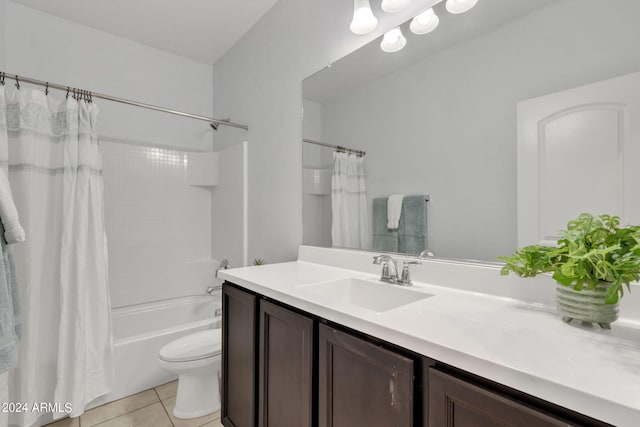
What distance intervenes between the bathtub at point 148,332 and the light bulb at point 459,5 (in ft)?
7.55

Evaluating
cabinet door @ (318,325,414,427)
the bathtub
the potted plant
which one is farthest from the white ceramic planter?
the bathtub

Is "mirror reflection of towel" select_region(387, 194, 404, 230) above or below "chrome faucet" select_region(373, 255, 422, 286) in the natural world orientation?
above

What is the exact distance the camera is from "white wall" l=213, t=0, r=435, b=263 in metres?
1.69

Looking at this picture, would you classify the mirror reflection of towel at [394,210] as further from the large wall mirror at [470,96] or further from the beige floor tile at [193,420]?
the beige floor tile at [193,420]

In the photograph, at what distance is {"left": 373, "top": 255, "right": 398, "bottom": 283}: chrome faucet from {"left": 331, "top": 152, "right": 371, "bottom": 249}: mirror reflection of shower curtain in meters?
0.22

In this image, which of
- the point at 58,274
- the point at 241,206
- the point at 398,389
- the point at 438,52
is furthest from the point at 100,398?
the point at 438,52

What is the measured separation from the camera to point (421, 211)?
4.16ft

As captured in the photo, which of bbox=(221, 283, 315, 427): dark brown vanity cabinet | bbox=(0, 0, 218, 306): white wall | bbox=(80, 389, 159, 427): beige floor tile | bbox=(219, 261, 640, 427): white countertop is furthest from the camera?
bbox=(0, 0, 218, 306): white wall

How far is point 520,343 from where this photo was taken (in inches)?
24.8

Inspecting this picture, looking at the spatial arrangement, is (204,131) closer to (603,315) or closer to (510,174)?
(510,174)

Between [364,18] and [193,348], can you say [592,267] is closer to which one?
[364,18]

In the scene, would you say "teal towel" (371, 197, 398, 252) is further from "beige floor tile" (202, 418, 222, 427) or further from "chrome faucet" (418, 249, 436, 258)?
"beige floor tile" (202, 418, 222, 427)

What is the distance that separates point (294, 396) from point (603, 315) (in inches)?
34.8

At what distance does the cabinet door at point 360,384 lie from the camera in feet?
2.29
